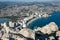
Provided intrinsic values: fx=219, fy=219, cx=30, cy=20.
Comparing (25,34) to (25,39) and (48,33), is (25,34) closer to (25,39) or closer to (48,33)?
(25,39)

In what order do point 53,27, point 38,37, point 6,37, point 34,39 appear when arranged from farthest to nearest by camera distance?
point 53,27, point 38,37, point 34,39, point 6,37

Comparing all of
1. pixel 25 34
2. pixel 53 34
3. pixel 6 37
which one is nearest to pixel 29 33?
pixel 25 34

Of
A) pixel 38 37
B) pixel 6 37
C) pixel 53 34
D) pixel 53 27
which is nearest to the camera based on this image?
pixel 6 37

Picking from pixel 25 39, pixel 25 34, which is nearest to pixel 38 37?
pixel 25 34

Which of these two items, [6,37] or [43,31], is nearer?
[6,37]

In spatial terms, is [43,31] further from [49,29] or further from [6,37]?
[6,37]

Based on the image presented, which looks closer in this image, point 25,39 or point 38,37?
point 25,39

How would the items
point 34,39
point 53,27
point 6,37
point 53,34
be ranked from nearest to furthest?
point 6,37 → point 34,39 → point 53,34 → point 53,27

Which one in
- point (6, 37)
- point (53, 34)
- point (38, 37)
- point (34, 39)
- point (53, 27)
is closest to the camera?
point (6, 37)

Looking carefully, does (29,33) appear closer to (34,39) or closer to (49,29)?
(34,39)
